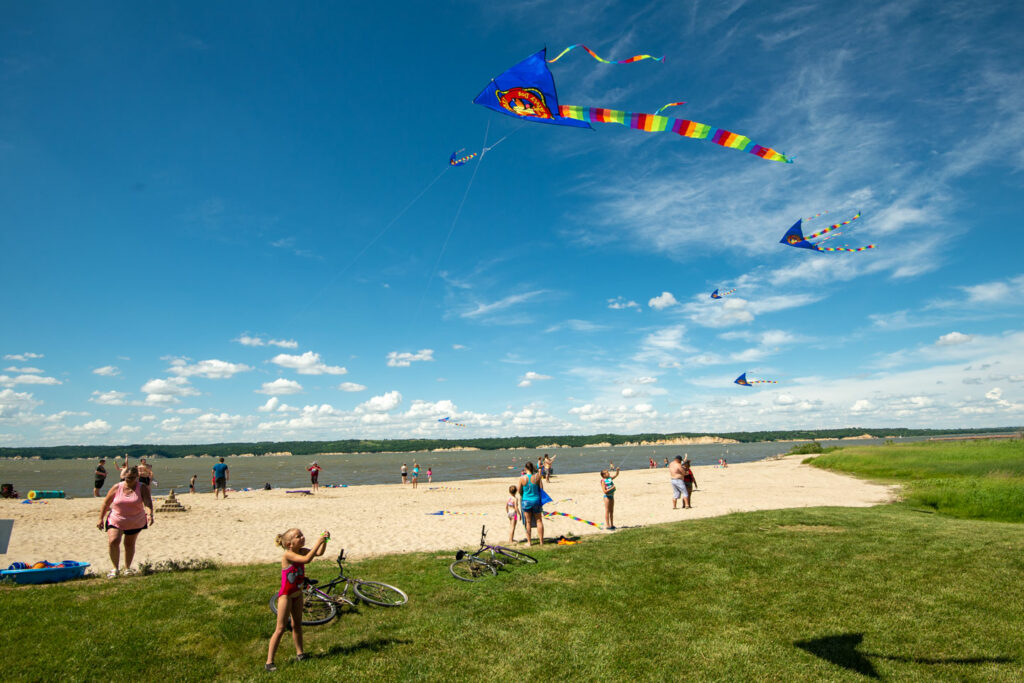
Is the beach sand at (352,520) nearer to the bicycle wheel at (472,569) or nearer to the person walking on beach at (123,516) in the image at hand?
the person walking on beach at (123,516)

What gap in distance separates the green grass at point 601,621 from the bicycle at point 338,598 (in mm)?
248

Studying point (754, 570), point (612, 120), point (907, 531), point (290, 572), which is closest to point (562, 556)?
point (754, 570)

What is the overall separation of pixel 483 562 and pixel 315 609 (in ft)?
11.1

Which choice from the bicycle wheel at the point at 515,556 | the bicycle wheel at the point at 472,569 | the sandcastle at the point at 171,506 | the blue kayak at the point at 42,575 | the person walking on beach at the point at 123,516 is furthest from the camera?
the sandcastle at the point at 171,506

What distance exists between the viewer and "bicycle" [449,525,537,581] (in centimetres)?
998

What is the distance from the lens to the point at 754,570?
31.9 ft

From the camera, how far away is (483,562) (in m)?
10.3

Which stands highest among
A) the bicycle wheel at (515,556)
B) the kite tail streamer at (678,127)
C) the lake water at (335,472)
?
the kite tail streamer at (678,127)

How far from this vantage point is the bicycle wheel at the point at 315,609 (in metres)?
7.67

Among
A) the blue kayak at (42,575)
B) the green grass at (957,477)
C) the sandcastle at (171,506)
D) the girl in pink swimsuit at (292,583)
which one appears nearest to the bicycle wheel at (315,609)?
the girl in pink swimsuit at (292,583)

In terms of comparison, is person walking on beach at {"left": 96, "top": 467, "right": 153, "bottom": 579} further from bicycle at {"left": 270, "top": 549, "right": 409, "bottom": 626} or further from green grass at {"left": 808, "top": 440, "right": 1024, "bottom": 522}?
green grass at {"left": 808, "top": 440, "right": 1024, "bottom": 522}

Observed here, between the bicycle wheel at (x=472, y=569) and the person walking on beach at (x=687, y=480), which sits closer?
the bicycle wheel at (x=472, y=569)

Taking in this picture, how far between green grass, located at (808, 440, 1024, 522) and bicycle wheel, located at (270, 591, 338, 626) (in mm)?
21556

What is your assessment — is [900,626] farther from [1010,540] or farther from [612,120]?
[612,120]
